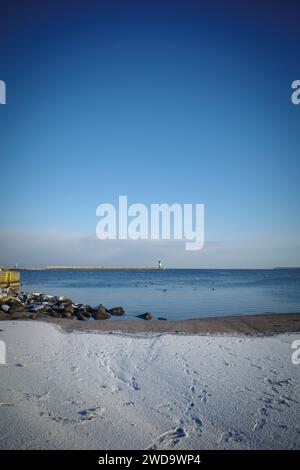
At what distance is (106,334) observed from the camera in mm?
9602

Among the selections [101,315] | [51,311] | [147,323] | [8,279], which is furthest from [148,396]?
[8,279]

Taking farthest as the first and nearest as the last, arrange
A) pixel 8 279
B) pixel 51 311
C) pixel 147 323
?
pixel 8 279
pixel 51 311
pixel 147 323

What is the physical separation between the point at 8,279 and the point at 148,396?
78.8 feet

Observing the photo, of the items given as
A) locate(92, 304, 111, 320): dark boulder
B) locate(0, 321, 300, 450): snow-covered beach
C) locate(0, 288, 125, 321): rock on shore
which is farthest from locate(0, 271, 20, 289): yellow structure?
locate(0, 321, 300, 450): snow-covered beach

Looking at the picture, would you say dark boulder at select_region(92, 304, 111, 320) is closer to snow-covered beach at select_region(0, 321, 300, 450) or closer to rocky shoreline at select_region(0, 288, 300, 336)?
rocky shoreline at select_region(0, 288, 300, 336)

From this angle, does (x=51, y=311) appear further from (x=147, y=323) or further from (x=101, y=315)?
(x=147, y=323)

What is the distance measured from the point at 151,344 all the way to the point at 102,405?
4.05m

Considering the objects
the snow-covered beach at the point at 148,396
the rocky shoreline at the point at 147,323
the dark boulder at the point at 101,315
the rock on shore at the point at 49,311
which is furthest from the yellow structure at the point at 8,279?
the snow-covered beach at the point at 148,396

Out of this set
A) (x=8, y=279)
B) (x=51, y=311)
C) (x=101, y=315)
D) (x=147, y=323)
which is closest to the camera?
(x=147, y=323)

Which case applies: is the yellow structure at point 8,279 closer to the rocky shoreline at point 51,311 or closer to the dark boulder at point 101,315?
the rocky shoreline at point 51,311

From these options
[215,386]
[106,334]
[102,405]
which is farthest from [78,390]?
[106,334]

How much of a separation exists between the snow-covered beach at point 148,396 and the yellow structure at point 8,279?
1853 cm

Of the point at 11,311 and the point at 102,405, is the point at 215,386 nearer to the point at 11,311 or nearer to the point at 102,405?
the point at 102,405

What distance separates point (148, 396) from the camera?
482cm
